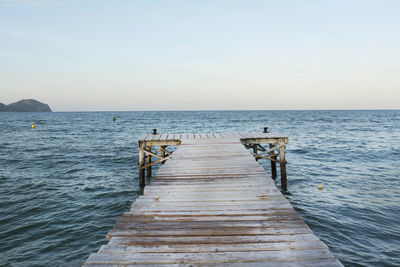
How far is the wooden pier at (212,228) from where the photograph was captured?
10.1ft

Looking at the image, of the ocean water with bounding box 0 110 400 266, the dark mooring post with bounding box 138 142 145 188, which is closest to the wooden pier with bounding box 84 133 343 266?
the ocean water with bounding box 0 110 400 266

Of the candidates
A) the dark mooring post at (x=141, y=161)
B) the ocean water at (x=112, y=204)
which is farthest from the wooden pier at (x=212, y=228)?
the dark mooring post at (x=141, y=161)

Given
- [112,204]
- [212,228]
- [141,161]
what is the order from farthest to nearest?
[141,161], [112,204], [212,228]

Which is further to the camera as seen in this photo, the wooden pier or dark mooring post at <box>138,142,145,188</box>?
dark mooring post at <box>138,142,145,188</box>

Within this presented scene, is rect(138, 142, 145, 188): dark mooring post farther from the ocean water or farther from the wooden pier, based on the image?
the wooden pier

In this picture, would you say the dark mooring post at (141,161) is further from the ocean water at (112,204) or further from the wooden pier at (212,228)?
the wooden pier at (212,228)

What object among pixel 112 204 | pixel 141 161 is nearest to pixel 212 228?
pixel 112 204

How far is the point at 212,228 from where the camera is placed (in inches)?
153

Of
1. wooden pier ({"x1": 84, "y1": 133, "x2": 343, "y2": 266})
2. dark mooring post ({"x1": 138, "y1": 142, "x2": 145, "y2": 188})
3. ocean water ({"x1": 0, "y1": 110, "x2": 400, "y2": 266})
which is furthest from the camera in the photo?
dark mooring post ({"x1": 138, "y1": 142, "x2": 145, "y2": 188})

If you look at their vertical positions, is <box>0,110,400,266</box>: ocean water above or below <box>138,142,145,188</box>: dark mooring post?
below

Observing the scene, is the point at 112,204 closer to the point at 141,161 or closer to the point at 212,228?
the point at 141,161

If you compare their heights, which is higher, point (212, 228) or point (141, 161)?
point (212, 228)

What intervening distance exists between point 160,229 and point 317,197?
9271 millimetres

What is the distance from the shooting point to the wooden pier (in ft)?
10.1
